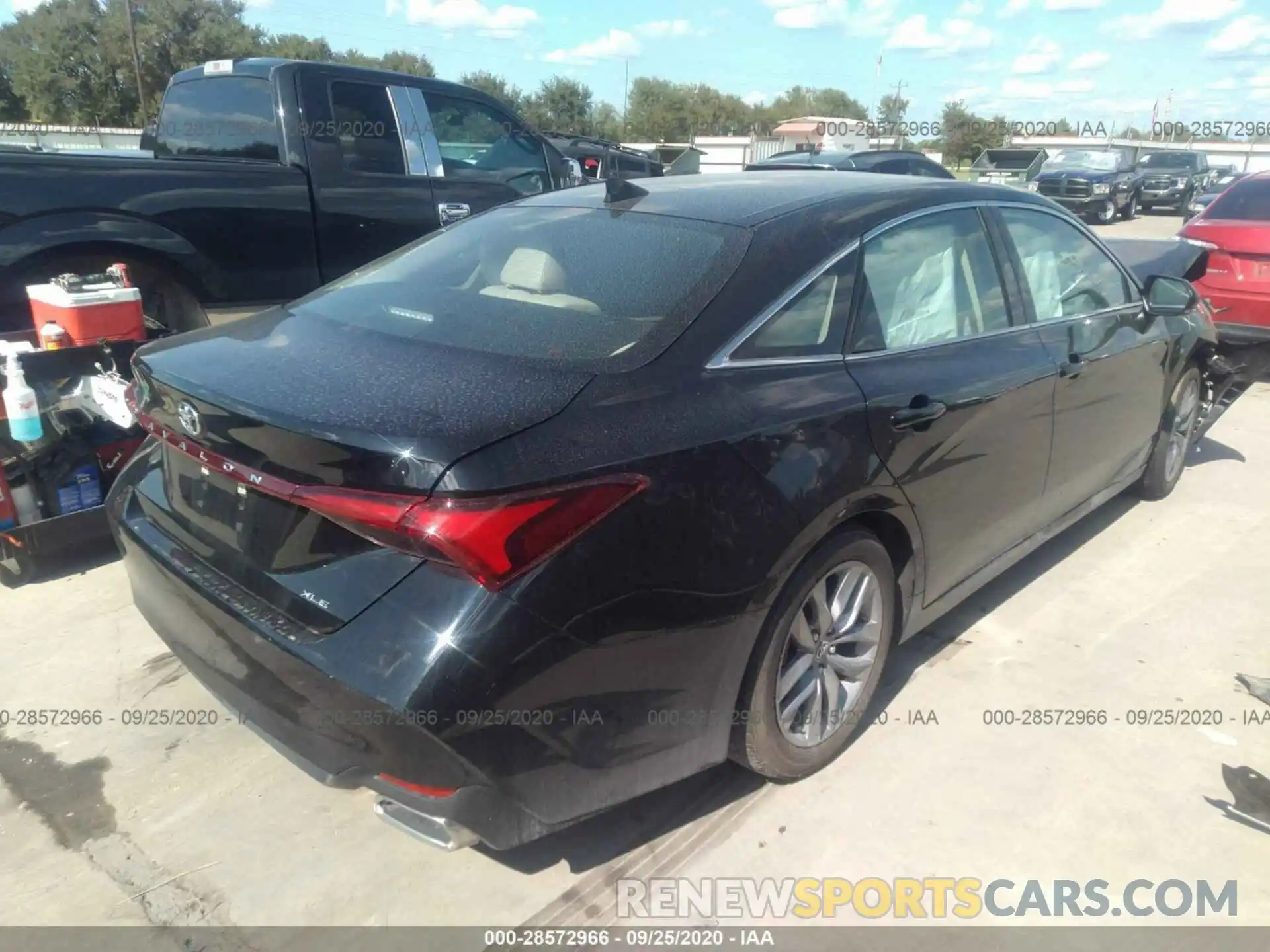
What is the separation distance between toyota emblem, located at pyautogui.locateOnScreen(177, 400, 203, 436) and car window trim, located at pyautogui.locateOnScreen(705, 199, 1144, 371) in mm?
1194

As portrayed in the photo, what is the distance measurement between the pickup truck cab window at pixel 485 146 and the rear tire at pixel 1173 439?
3994mm

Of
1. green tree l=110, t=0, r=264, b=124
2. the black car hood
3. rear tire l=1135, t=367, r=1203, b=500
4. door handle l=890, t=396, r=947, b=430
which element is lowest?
rear tire l=1135, t=367, r=1203, b=500

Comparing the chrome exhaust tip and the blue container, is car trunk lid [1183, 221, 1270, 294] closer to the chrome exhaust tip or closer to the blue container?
the chrome exhaust tip

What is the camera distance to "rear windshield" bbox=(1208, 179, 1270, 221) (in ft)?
24.8

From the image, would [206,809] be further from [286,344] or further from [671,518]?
[671,518]

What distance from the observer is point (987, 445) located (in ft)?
10.1

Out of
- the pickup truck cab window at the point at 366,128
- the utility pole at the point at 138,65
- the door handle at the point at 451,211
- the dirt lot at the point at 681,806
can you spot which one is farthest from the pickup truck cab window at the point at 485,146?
the utility pole at the point at 138,65

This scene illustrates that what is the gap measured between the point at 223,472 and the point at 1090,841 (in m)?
2.44

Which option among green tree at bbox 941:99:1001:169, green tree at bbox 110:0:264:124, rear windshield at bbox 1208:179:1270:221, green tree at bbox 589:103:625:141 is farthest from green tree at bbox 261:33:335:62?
rear windshield at bbox 1208:179:1270:221

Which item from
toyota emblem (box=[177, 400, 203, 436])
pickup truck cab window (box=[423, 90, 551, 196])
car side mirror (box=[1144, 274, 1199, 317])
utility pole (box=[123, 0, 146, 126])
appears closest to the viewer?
toyota emblem (box=[177, 400, 203, 436])

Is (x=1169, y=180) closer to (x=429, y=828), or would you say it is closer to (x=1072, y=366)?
(x=1072, y=366)

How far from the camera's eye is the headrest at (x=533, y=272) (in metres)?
2.67

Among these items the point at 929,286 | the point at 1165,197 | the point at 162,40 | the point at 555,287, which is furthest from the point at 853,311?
the point at 162,40

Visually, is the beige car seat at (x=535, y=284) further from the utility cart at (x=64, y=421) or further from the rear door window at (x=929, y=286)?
the utility cart at (x=64, y=421)
